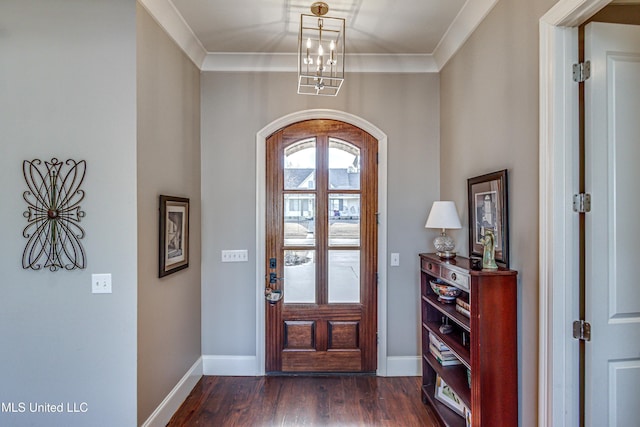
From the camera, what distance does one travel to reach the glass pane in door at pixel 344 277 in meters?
3.19

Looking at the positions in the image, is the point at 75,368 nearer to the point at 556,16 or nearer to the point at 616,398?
the point at 616,398

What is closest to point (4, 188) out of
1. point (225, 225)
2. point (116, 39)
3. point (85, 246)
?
point (85, 246)

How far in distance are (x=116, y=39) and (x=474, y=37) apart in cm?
238

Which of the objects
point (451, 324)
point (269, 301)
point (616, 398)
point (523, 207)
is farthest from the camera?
point (269, 301)

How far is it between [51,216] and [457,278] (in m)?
2.48

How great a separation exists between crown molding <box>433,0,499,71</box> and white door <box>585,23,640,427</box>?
0.87 metres

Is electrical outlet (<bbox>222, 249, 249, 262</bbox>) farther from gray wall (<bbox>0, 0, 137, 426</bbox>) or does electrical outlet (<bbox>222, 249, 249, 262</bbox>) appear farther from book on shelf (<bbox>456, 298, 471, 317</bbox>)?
book on shelf (<bbox>456, 298, 471, 317</bbox>)

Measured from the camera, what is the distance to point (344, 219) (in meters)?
3.18

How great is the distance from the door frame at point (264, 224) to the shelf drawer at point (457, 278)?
91cm

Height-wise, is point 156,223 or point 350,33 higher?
point 350,33

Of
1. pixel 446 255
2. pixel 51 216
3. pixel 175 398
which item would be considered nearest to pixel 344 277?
pixel 446 255

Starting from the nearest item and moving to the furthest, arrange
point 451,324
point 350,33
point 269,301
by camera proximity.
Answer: point 451,324
point 350,33
point 269,301

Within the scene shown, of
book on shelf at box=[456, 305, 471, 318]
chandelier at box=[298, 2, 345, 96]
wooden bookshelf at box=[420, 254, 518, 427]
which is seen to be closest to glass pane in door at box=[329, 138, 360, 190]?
chandelier at box=[298, 2, 345, 96]

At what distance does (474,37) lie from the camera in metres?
2.40
